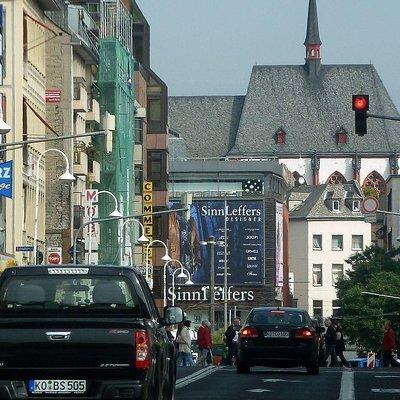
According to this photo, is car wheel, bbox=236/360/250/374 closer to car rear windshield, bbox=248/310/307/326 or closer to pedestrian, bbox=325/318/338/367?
car rear windshield, bbox=248/310/307/326

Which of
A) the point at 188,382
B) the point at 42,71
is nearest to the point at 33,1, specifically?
the point at 42,71

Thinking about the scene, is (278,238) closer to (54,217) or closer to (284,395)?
(54,217)

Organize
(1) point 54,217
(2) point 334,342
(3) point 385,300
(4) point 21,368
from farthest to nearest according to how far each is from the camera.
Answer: (3) point 385,300
(1) point 54,217
(2) point 334,342
(4) point 21,368

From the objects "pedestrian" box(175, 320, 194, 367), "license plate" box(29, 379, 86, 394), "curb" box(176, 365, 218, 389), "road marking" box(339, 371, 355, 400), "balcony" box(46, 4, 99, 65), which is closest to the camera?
"license plate" box(29, 379, 86, 394)

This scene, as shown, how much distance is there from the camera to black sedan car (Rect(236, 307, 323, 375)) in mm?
35062

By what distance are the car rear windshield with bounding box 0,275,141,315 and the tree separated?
4688 inches

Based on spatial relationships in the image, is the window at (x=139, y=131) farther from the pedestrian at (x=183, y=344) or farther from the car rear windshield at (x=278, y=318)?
the car rear windshield at (x=278, y=318)

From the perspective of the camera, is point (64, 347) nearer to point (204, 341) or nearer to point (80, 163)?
point (204, 341)

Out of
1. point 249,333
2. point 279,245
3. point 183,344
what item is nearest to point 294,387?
point 249,333

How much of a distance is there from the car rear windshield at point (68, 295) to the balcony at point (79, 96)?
62005 mm

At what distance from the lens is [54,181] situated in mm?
77000

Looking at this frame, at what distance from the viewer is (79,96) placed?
79688mm

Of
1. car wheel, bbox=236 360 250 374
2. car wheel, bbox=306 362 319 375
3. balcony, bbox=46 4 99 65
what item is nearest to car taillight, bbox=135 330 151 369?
car wheel, bbox=306 362 319 375

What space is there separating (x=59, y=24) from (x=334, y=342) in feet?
98.1
